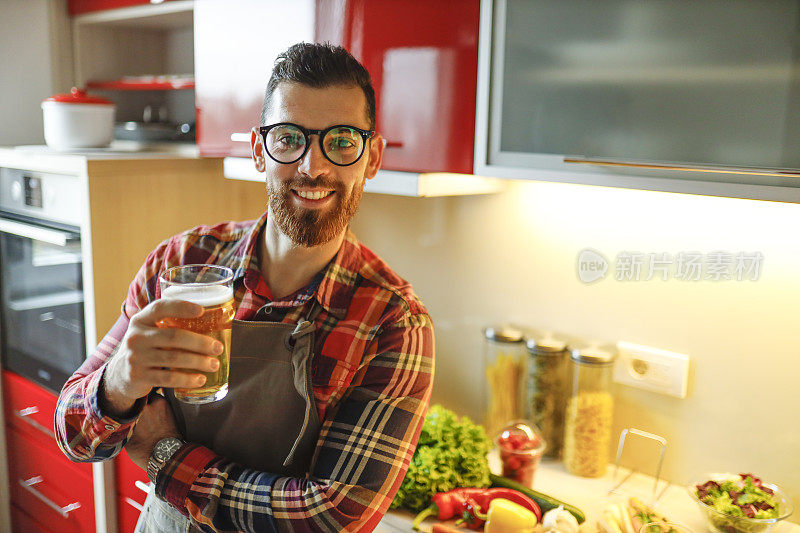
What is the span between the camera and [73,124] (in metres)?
2.00

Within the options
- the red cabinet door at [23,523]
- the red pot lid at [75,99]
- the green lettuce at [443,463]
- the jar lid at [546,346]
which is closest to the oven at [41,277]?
the red pot lid at [75,99]

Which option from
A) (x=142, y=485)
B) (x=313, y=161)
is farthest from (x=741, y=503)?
(x=142, y=485)

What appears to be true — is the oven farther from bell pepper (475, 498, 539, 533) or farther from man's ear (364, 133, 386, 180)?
bell pepper (475, 498, 539, 533)

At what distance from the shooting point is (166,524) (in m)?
1.35

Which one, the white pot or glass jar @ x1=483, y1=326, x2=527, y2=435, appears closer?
glass jar @ x1=483, y1=326, x2=527, y2=435

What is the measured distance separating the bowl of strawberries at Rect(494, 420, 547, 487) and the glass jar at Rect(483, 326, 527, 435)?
0.70ft

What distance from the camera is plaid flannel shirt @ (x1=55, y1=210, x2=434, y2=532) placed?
3.66 ft

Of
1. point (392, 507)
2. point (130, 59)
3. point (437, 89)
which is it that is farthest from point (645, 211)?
point (130, 59)

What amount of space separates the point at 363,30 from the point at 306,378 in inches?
32.3

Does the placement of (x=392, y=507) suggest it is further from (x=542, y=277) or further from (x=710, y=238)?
(x=710, y=238)

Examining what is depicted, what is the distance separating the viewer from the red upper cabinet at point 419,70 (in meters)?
1.44

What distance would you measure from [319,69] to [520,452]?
958mm

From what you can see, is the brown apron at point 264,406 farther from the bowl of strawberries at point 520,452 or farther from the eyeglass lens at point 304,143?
the bowl of strawberries at point 520,452

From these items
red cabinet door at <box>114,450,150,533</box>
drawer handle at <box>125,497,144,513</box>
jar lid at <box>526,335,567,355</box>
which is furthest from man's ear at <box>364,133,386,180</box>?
drawer handle at <box>125,497,144,513</box>
